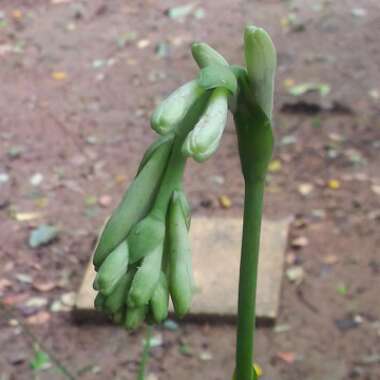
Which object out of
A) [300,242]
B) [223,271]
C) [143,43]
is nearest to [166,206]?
[223,271]

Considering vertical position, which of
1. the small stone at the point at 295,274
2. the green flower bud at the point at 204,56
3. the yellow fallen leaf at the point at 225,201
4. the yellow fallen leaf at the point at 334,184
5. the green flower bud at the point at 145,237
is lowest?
the small stone at the point at 295,274

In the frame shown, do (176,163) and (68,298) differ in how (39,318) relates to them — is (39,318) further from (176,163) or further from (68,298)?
(176,163)

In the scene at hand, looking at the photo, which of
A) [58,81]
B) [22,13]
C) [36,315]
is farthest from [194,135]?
[22,13]

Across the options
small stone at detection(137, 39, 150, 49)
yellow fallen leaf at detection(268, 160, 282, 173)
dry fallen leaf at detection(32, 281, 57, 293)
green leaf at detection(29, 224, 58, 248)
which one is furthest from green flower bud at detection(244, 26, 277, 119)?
small stone at detection(137, 39, 150, 49)

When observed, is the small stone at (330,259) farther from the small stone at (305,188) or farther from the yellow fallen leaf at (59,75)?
the yellow fallen leaf at (59,75)

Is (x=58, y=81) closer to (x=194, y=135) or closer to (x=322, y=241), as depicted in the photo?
(x=322, y=241)

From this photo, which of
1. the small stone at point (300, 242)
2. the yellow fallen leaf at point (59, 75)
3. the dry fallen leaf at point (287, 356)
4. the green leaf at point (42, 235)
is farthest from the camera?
the yellow fallen leaf at point (59, 75)

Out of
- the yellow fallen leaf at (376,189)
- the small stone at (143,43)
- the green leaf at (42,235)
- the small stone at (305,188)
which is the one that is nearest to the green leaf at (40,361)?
the green leaf at (42,235)

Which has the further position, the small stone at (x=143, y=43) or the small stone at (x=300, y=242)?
the small stone at (x=143, y=43)
